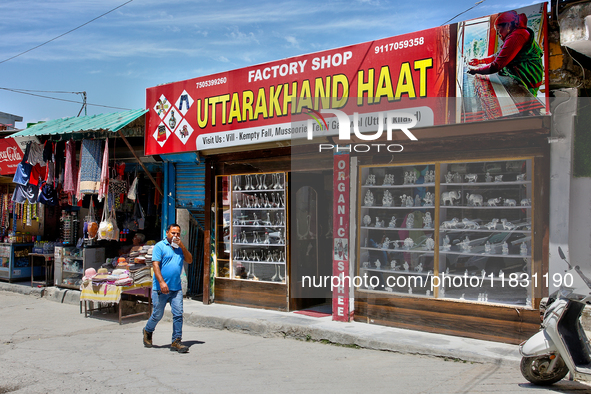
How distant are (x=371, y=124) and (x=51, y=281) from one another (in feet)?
30.9

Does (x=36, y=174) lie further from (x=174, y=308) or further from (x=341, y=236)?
(x=341, y=236)

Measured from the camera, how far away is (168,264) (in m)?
6.57

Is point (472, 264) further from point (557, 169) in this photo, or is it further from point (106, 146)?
point (106, 146)

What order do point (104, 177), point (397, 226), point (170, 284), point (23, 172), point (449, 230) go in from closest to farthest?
point (170, 284), point (449, 230), point (397, 226), point (104, 177), point (23, 172)

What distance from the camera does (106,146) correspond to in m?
9.87

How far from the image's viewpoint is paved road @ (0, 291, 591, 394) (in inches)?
195

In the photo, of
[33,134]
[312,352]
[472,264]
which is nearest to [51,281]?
[33,134]

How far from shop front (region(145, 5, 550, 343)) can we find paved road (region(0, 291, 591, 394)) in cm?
114

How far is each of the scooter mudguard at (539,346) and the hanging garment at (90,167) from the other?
845cm

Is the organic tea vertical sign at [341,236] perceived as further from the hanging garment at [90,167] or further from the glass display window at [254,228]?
the hanging garment at [90,167]

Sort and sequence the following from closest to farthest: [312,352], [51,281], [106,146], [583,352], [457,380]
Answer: [583,352], [457,380], [312,352], [106,146], [51,281]

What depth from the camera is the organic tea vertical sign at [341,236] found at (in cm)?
750

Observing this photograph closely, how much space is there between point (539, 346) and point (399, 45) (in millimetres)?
4231

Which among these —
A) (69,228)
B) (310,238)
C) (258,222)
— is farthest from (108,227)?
(310,238)
